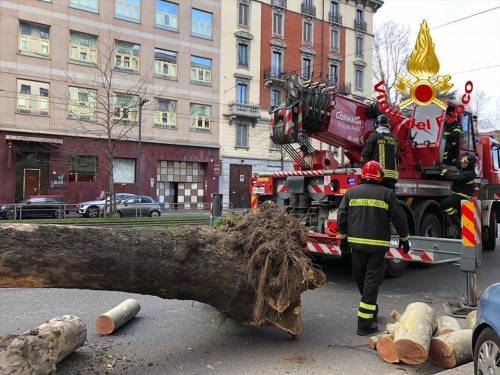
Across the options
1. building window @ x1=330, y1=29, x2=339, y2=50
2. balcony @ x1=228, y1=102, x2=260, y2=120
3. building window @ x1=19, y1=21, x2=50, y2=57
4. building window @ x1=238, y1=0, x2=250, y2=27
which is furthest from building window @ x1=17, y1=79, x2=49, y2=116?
building window @ x1=330, y1=29, x2=339, y2=50

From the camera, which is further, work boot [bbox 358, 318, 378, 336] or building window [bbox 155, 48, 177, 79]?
building window [bbox 155, 48, 177, 79]

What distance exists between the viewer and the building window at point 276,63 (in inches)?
1522

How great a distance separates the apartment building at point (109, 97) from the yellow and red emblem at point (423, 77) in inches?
723

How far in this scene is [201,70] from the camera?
34781 mm

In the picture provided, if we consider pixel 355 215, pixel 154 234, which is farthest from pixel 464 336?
pixel 154 234

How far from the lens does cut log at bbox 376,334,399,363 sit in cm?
421

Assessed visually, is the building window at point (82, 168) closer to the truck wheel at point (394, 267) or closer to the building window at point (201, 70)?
the building window at point (201, 70)

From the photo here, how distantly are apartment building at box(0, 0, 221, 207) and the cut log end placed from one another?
22.1 meters

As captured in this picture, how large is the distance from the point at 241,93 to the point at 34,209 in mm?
20381

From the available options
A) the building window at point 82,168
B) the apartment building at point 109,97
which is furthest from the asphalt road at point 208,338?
the building window at point 82,168

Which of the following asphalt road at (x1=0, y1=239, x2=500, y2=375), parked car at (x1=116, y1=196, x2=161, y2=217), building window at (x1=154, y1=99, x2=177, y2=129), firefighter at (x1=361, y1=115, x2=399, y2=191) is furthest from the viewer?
building window at (x1=154, y1=99, x2=177, y2=129)

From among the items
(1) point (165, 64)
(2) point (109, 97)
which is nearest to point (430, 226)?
(2) point (109, 97)

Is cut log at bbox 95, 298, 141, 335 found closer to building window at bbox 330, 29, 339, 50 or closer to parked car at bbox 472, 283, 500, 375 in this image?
parked car at bbox 472, 283, 500, 375

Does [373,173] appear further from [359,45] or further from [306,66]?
Answer: [359,45]
